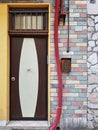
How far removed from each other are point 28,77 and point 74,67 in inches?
49.9

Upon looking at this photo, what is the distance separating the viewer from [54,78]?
333 inches

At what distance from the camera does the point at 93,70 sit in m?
8.50

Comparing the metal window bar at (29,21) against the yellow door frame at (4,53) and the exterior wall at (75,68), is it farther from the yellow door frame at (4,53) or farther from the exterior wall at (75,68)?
the exterior wall at (75,68)

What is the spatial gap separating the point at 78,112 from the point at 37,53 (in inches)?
72.2

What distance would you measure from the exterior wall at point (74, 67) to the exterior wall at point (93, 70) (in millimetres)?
107

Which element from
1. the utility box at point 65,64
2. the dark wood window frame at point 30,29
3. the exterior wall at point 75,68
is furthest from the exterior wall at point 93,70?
the dark wood window frame at point 30,29

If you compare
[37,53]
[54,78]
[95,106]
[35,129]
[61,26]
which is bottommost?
[35,129]

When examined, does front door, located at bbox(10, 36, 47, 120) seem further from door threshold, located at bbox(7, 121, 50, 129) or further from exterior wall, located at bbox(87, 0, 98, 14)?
exterior wall, located at bbox(87, 0, 98, 14)

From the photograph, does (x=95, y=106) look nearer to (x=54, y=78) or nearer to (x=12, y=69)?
(x=54, y=78)

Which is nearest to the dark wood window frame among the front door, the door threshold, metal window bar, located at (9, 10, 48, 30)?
metal window bar, located at (9, 10, 48, 30)

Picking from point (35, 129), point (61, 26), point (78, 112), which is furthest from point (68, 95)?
point (61, 26)

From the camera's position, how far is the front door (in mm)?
8898

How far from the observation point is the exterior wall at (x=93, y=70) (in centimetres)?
848

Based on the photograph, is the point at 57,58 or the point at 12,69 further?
the point at 12,69
